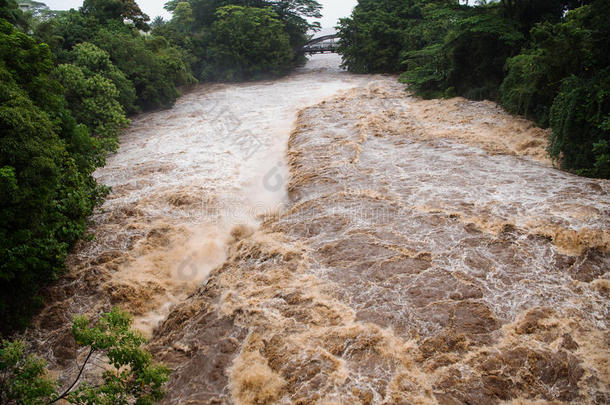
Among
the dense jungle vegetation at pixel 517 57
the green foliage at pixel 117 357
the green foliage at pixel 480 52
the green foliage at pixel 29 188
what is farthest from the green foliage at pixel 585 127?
the green foliage at pixel 29 188

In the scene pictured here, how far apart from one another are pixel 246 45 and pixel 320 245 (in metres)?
23.6

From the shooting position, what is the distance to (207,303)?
20.0ft

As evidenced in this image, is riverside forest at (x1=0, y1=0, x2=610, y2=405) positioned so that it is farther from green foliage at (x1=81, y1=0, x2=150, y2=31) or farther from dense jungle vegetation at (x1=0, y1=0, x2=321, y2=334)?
green foliage at (x1=81, y1=0, x2=150, y2=31)

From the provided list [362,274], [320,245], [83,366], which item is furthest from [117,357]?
[320,245]

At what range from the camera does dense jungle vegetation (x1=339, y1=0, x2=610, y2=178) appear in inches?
337

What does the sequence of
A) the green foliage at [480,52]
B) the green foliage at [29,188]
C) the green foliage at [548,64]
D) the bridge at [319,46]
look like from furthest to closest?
the bridge at [319,46]
the green foliage at [480,52]
the green foliage at [548,64]
the green foliage at [29,188]

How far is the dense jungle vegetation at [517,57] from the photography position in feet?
28.1

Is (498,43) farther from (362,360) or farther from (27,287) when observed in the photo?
(27,287)

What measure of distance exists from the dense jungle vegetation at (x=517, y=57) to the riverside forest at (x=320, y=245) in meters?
0.08

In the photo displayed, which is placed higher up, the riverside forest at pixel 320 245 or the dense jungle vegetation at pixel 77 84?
the dense jungle vegetation at pixel 77 84

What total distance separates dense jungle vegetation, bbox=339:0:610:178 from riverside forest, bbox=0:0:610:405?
0.08 meters

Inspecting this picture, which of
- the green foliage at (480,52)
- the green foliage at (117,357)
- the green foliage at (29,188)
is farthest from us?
the green foliage at (480,52)

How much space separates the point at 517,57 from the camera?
1302 cm

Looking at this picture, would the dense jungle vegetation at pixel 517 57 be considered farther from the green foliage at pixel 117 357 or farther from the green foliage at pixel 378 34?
the green foliage at pixel 117 357
